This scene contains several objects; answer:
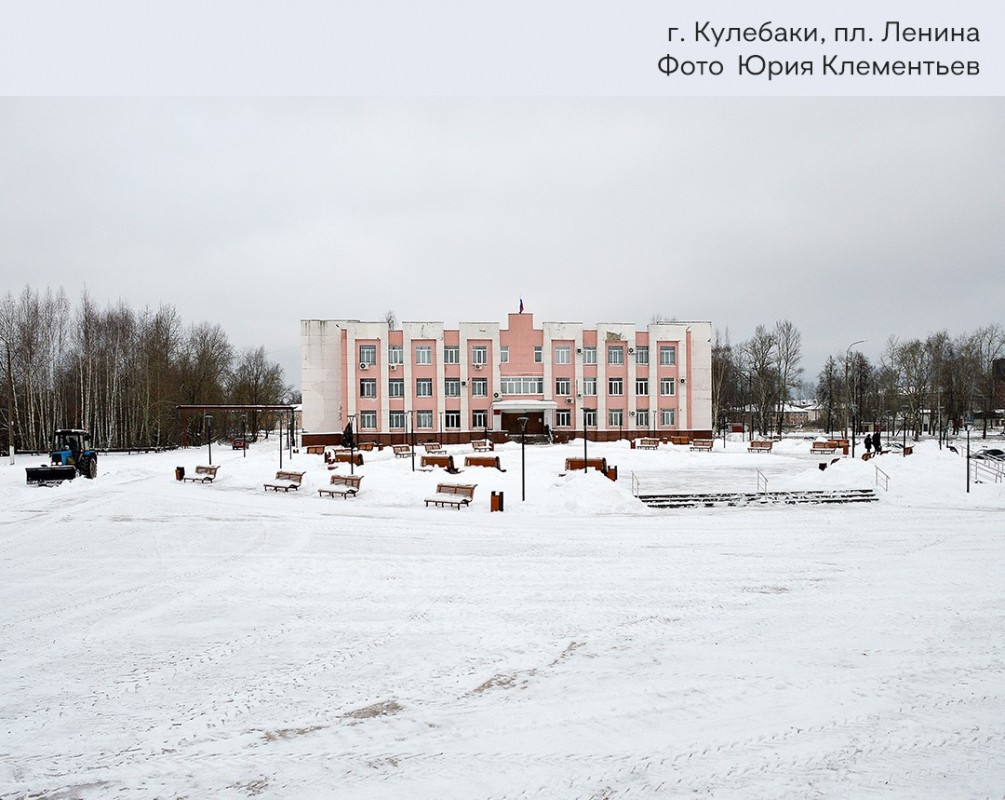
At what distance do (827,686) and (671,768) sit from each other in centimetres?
254

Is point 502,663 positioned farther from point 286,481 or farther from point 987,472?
point 987,472

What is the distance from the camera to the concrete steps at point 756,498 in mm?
20875

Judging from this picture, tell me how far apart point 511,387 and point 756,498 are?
32.5m

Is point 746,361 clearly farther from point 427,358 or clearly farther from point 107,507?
point 107,507

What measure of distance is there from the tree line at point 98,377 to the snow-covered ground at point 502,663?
122 ft

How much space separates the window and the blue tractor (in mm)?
30628

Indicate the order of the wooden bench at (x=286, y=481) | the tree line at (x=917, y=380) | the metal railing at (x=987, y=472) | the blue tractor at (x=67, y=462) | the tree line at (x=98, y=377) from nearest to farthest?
the metal railing at (x=987, y=472) → the wooden bench at (x=286, y=481) → the blue tractor at (x=67, y=462) → the tree line at (x=98, y=377) → the tree line at (x=917, y=380)

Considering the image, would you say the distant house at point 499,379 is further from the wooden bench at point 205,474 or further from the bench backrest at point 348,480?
the bench backrest at point 348,480

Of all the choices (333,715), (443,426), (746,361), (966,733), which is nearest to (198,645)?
(333,715)

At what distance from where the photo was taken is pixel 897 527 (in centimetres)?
1622

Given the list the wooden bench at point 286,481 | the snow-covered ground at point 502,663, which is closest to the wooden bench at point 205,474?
the wooden bench at point 286,481

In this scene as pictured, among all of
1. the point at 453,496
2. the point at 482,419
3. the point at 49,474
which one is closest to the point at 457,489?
the point at 453,496

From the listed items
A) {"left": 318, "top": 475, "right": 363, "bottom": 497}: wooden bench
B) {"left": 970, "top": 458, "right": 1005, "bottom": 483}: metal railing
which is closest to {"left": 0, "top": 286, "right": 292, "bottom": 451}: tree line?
{"left": 318, "top": 475, "right": 363, "bottom": 497}: wooden bench

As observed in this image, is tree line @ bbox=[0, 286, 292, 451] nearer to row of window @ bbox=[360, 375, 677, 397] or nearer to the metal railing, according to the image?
row of window @ bbox=[360, 375, 677, 397]
